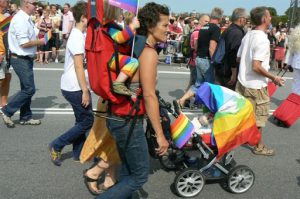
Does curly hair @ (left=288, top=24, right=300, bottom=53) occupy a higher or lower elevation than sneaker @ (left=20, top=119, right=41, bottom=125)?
higher

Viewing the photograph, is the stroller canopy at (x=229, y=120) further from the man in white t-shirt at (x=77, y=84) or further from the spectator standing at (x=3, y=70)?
the spectator standing at (x=3, y=70)

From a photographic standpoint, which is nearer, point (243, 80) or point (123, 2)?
point (123, 2)

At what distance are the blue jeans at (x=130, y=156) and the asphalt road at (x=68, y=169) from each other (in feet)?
3.16

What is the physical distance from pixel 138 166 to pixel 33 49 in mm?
3499

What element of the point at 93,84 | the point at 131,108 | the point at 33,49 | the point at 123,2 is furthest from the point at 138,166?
the point at 33,49

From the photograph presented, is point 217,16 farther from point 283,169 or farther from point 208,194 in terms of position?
point 208,194

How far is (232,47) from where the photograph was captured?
6348 mm

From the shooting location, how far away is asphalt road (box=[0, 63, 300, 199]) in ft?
13.7

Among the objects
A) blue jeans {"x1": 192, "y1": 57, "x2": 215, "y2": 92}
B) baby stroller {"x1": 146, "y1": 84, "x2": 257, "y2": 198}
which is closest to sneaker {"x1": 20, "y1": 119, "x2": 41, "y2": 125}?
baby stroller {"x1": 146, "y1": 84, "x2": 257, "y2": 198}

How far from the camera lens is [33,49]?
5957mm

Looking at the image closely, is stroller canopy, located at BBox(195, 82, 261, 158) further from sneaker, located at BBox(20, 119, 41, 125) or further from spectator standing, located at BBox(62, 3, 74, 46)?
spectator standing, located at BBox(62, 3, 74, 46)

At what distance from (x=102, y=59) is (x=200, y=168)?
1.88m

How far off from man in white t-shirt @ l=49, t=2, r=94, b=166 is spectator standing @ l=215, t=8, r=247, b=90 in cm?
268

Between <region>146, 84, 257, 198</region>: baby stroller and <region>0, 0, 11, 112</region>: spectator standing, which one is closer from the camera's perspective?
<region>146, 84, 257, 198</region>: baby stroller
